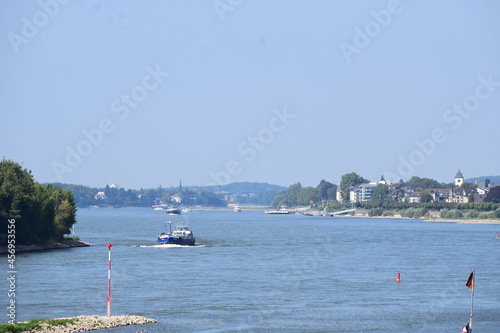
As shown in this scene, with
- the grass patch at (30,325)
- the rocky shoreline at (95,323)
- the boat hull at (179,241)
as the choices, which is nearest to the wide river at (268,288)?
the rocky shoreline at (95,323)

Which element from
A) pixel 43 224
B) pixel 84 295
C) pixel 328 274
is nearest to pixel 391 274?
pixel 328 274

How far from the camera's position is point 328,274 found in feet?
251

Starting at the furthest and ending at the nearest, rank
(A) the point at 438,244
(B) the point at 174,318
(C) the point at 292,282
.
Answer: (A) the point at 438,244
(C) the point at 292,282
(B) the point at 174,318

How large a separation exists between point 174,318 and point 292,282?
2155cm

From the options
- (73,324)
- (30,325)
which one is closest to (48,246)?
(73,324)

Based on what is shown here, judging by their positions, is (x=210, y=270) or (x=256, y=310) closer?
(x=256, y=310)

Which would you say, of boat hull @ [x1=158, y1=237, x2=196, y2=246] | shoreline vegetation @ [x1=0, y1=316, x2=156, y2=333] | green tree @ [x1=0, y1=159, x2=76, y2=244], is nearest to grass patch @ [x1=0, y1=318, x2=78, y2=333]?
shoreline vegetation @ [x1=0, y1=316, x2=156, y2=333]

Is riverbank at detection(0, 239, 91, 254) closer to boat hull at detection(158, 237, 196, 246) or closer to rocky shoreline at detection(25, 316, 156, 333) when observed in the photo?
boat hull at detection(158, 237, 196, 246)

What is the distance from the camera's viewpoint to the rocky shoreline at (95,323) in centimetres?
4262

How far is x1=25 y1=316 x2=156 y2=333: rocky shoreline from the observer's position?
42625 millimetres

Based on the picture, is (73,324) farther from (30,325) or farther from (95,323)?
(30,325)

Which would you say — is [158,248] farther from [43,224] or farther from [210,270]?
[210,270]

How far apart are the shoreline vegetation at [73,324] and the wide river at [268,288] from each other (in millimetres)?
1066

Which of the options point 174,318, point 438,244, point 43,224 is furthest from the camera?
point 438,244
